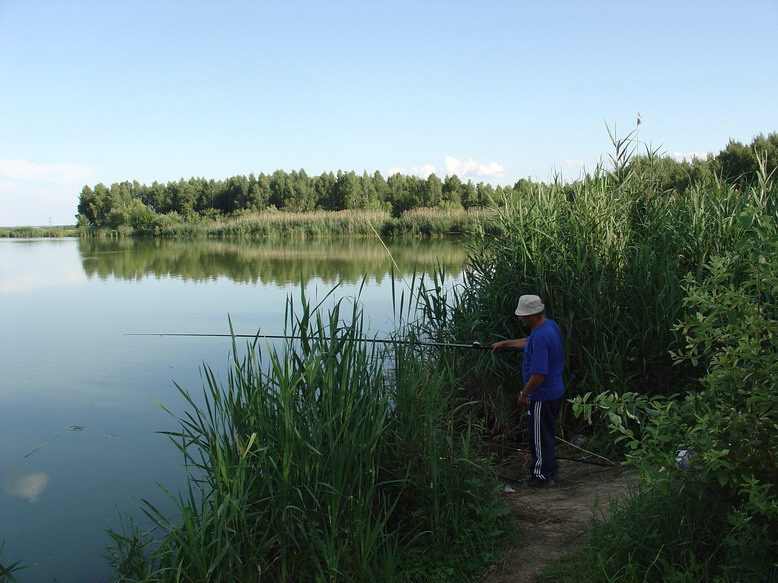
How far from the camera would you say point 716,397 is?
272 cm

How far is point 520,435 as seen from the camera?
5449 mm

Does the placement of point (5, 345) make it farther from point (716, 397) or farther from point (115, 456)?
point (716, 397)

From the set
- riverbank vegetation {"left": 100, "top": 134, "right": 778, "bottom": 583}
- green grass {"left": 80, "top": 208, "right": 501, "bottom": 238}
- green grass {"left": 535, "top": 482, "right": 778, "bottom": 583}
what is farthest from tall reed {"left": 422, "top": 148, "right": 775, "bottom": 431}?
green grass {"left": 80, "top": 208, "right": 501, "bottom": 238}

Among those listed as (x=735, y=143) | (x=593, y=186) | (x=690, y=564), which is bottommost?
(x=690, y=564)

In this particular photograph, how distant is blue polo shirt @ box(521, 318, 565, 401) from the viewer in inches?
167

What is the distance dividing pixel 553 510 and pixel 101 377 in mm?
6870

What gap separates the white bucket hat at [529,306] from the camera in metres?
4.34

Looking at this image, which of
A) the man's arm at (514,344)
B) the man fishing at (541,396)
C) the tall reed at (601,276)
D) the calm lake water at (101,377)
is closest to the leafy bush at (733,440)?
the man fishing at (541,396)

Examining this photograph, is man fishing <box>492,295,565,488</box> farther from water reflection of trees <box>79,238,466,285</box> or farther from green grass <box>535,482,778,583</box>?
water reflection of trees <box>79,238,466,285</box>

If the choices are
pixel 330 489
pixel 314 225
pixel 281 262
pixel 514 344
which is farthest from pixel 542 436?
pixel 314 225

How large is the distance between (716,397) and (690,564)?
0.73 m

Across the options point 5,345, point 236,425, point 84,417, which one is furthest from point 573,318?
point 5,345

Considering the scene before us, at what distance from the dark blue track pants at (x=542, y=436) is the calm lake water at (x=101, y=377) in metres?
1.56

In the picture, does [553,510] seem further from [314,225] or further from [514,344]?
[314,225]
